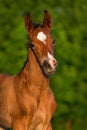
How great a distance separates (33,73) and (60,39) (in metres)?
1.78

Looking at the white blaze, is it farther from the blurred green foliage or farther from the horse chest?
the blurred green foliage

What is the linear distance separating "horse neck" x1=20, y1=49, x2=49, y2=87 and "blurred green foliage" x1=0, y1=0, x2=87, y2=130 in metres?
1.60

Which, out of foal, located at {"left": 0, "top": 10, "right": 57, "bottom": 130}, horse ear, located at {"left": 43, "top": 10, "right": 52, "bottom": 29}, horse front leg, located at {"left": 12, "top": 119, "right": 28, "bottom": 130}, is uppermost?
horse ear, located at {"left": 43, "top": 10, "right": 52, "bottom": 29}

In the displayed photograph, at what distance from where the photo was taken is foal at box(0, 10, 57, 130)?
8.15 metres

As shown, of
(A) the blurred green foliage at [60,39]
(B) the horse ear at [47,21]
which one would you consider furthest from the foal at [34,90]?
(A) the blurred green foliage at [60,39]

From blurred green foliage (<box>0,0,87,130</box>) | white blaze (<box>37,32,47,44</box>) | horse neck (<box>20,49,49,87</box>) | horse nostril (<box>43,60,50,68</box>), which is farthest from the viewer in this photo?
blurred green foliage (<box>0,0,87,130</box>)

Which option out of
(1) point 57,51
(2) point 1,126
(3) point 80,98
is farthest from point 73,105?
(2) point 1,126

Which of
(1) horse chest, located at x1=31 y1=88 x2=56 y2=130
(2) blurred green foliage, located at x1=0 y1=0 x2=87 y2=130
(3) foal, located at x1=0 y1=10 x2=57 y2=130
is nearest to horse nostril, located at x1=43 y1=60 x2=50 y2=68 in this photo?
(3) foal, located at x1=0 y1=10 x2=57 y2=130

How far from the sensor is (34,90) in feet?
27.8

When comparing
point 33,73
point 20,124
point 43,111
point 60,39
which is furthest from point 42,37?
point 60,39

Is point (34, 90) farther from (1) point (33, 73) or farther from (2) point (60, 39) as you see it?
(2) point (60, 39)

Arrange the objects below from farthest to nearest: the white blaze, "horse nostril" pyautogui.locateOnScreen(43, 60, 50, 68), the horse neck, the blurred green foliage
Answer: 1. the blurred green foliage
2. the horse neck
3. the white blaze
4. "horse nostril" pyautogui.locateOnScreen(43, 60, 50, 68)

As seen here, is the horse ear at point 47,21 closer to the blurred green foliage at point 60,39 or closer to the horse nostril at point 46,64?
the horse nostril at point 46,64

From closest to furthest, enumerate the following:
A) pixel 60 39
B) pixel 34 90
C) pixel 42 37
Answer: pixel 42 37 < pixel 34 90 < pixel 60 39
